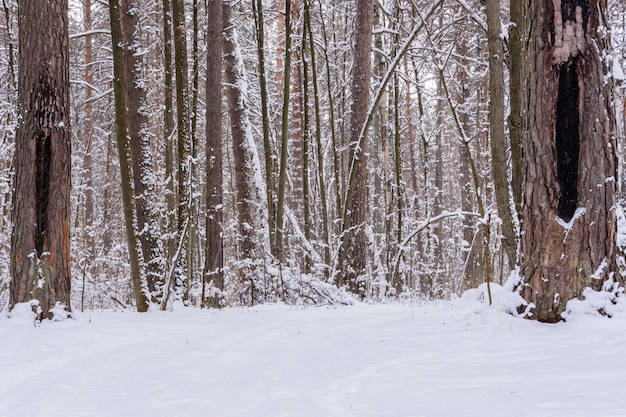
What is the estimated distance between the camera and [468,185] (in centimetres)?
1647

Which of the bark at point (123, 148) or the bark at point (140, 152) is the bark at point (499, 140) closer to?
the bark at point (123, 148)

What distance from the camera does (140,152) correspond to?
888 cm

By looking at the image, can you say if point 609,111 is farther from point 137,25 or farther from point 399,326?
point 137,25

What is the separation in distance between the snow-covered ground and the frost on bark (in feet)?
1.10

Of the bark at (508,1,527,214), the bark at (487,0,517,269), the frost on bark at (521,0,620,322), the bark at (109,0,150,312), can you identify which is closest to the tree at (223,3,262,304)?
the bark at (109,0,150,312)

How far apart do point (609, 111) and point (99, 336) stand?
449 centimetres

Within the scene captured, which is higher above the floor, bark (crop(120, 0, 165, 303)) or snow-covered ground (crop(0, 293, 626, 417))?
bark (crop(120, 0, 165, 303))

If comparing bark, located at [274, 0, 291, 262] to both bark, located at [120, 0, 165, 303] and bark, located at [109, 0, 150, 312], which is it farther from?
bark, located at [109, 0, 150, 312]

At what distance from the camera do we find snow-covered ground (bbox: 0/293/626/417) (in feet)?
7.30

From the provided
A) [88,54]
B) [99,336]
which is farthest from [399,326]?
[88,54]

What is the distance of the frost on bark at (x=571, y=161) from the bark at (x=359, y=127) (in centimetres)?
542

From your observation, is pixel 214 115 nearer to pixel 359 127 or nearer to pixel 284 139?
pixel 284 139

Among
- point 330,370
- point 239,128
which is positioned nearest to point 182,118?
point 239,128

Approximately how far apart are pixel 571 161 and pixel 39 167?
4923mm
